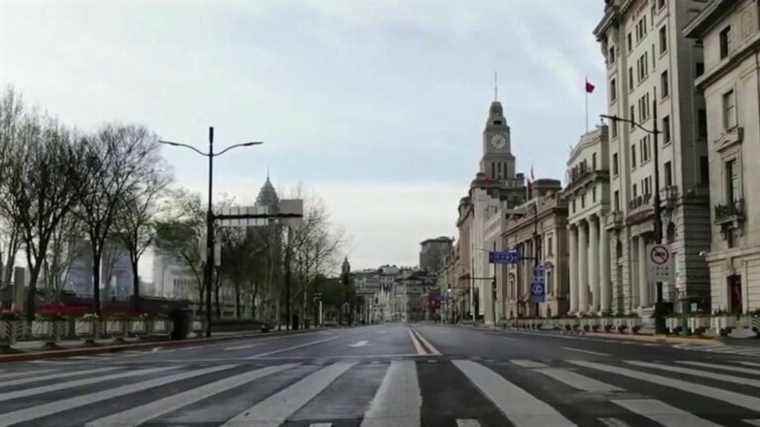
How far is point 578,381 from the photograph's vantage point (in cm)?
1316

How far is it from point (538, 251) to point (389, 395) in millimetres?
106875

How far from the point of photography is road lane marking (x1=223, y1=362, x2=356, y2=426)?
8892 mm

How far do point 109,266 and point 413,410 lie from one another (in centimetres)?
8232

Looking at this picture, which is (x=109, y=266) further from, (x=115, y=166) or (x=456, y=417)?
(x=456, y=417)

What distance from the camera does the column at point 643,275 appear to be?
66.8 m

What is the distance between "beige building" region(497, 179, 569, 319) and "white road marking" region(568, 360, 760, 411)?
6893 centimetres

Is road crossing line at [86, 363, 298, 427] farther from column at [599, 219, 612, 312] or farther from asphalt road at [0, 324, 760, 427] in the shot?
column at [599, 219, 612, 312]

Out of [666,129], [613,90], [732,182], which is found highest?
[613,90]

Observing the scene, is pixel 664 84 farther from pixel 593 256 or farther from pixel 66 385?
pixel 66 385

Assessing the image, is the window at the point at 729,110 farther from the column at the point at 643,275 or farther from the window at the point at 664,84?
the column at the point at 643,275

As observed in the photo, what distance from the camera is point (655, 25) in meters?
63.2

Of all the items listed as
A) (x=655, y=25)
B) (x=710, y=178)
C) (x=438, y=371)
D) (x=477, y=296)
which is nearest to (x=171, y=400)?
(x=438, y=371)

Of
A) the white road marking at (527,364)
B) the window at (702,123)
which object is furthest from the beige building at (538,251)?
the white road marking at (527,364)

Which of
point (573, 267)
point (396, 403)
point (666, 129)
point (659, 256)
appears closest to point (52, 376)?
point (396, 403)
